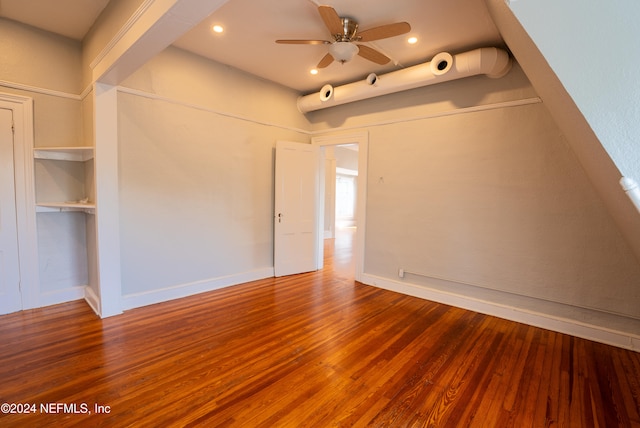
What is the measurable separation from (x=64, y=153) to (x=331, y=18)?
10.7ft

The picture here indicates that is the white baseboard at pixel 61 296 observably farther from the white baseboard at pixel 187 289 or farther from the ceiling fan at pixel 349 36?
the ceiling fan at pixel 349 36

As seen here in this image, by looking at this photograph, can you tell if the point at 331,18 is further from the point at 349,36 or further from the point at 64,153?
the point at 64,153

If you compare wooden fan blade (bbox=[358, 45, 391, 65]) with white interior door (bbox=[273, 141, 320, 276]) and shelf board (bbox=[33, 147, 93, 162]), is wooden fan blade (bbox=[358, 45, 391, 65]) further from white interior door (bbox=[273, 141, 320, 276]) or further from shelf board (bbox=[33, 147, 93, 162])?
shelf board (bbox=[33, 147, 93, 162])

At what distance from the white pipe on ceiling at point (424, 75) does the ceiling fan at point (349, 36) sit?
68 cm

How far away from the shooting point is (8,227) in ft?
9.98

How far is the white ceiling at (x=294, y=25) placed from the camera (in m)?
2.67

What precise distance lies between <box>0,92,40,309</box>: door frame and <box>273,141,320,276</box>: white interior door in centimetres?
285

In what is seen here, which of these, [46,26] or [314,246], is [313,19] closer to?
[46,26]

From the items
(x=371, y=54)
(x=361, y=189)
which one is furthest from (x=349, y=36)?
(x=361, y=189)

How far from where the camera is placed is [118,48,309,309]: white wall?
331 centimetres

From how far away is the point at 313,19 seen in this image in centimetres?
287

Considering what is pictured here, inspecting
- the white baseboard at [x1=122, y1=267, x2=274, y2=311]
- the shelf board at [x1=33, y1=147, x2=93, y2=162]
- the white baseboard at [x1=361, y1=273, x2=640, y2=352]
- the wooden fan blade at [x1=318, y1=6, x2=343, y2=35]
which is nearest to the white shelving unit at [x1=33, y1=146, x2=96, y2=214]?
the shelf board at [x1=33, y1=147, x2=93, y2=162]

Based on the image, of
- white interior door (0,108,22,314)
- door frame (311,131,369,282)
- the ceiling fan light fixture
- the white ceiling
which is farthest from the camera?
door frame (311,131,369,282)

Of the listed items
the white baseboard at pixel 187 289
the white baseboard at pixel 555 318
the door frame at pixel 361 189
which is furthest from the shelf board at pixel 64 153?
the white baseboard at pixel 555 318
